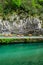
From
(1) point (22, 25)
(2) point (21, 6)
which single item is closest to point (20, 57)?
(1) point (22, 25)

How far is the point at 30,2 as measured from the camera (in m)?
Answer: 29.6

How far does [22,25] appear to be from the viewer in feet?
87.2

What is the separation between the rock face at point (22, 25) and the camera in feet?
84.9

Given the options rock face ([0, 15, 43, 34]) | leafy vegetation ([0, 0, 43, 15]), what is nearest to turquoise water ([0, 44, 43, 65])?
rock face ([0, 15, 43, 34])

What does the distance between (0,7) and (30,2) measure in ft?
15.1

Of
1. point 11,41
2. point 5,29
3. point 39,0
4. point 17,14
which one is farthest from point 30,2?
point 11,41

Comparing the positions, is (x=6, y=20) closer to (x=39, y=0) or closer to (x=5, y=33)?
(x=5, y=33)

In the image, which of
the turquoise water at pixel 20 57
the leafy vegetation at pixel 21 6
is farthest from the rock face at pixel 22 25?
the turquoise water at pixel 20 57

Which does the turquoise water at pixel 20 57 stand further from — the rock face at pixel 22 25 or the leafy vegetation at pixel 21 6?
the leafy vegetation at pixel 21 6

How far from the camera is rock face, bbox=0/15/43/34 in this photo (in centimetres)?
2588

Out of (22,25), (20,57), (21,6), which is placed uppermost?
(21,6)

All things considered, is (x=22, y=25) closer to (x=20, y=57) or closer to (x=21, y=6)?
(x=21, y=6)

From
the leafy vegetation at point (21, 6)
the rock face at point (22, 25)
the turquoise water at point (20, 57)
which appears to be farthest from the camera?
the leafy vegetation at point (21, 6)

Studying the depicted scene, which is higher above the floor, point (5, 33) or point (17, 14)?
point (17, 14)
